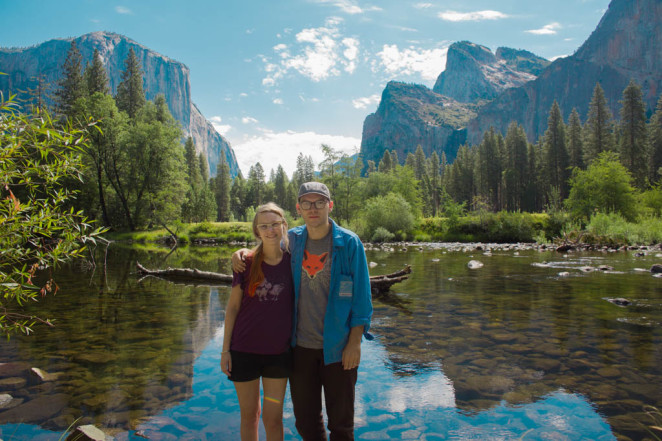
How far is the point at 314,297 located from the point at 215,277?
11.4 meters

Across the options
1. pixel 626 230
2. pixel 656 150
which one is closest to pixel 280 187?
pixel 656 150

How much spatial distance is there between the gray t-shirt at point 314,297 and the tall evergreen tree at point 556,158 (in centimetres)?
7353

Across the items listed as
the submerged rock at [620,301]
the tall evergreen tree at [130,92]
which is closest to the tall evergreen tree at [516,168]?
the tall evergreen tree at [130,92]

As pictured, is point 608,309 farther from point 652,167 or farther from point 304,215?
point 652,167

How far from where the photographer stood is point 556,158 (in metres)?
65.3

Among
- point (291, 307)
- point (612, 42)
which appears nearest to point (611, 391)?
point (291, 307)

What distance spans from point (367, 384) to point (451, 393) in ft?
3.52

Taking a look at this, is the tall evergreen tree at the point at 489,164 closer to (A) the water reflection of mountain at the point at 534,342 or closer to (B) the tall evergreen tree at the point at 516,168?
(B) the tall evergreen tree at the point at 516,168

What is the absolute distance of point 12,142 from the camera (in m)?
2.62

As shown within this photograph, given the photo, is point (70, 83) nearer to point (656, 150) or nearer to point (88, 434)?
point (88, 434)

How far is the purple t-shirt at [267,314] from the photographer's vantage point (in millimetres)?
2805

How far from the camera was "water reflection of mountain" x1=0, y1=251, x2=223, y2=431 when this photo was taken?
4133 mm

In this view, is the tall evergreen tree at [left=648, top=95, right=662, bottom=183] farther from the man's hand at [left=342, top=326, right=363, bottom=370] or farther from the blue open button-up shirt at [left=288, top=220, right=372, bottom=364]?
the man's hand at [left=342, top=326, right=363, bottom=370]

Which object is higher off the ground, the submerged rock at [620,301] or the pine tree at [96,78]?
the pine tree at [96,78]
